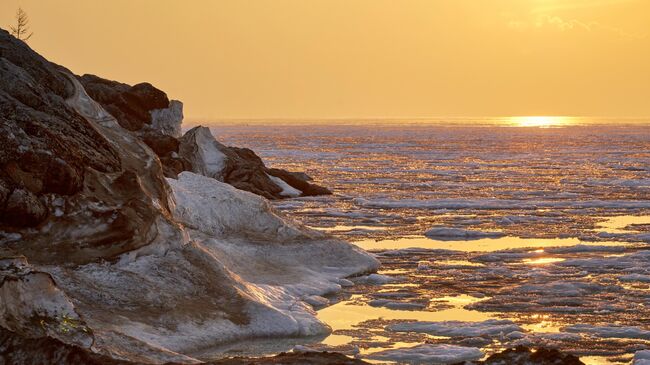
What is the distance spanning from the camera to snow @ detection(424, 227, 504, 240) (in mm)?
26391

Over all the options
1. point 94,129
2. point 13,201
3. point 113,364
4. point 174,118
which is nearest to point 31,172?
point 13,201

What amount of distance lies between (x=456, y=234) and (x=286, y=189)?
15178 millimetres

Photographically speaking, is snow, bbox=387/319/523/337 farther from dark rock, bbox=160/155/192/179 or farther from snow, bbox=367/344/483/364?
dark rock, bbox=160/155/192/179

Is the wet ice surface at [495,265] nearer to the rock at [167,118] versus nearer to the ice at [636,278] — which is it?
the ice at [636,278]

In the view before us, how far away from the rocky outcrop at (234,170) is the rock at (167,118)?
6.45 ft

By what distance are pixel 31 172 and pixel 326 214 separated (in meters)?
18.7

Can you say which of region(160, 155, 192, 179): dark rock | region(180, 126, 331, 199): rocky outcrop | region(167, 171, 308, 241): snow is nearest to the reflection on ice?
region(167, 171, 308, 241): snow

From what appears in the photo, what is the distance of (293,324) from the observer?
1449 cm

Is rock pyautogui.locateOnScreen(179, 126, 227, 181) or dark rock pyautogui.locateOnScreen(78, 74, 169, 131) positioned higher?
dark rock pyautogui.locateOnScreen(78, 74, 169, 131)

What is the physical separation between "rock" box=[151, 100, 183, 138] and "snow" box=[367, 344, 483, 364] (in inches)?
1223

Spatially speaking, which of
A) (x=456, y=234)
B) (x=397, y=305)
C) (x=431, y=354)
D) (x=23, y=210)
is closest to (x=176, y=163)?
(x=456, y=234)

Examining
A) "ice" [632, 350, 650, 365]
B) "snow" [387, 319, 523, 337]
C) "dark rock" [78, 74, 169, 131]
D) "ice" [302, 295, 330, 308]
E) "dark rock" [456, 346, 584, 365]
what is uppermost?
"dark rock" [78, 74, 169, 131]

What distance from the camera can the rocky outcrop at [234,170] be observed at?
40.0 meters

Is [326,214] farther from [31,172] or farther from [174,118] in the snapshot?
Answer: [31,172]
